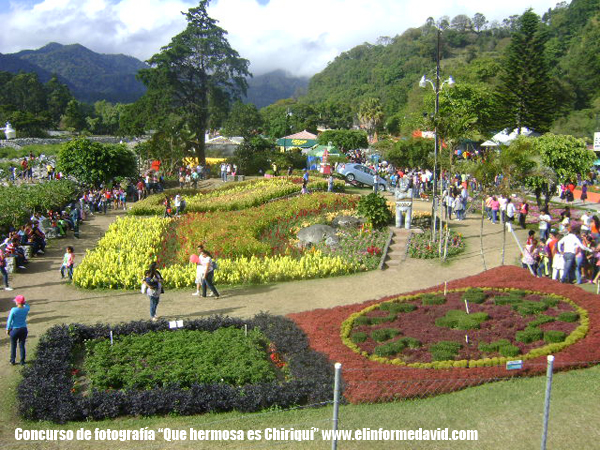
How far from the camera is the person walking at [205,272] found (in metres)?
14.5

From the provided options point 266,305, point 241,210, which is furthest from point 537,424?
point 241,210

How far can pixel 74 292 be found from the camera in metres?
15.4

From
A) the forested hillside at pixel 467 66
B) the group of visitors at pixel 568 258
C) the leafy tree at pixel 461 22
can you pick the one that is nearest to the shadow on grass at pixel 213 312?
the group of visitors at pixel 568 258

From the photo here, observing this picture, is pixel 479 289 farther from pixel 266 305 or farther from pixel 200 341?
pixel 200 341

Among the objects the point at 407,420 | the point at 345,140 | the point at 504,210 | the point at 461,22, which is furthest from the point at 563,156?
the point at 461,22

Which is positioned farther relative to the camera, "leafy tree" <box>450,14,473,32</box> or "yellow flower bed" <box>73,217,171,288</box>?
"leafy tree" <box>450,14,473,32</box>

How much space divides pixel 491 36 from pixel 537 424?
14328 cm

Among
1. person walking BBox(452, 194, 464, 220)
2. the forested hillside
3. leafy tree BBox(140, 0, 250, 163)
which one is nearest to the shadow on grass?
person walking BBox(452, 194, 464, 220)

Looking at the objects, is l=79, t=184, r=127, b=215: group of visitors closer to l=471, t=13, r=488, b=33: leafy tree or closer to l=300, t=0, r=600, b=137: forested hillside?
l=300, t=0, r=600, b=137: forested hillside

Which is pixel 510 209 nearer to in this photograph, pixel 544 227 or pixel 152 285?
pixel 544 227

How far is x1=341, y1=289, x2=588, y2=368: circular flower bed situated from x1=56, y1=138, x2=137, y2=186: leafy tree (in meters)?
21.2

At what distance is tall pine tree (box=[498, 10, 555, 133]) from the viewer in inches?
1714

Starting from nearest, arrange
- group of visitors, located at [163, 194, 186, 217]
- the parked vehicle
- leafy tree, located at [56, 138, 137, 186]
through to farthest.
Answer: group of visitors, located at [163, 194, 186, 217] → leafy tree, located at [56, 138, 137, 186] → the parked vehicle

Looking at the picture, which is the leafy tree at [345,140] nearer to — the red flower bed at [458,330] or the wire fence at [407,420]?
the red flower bed at [458,330]
